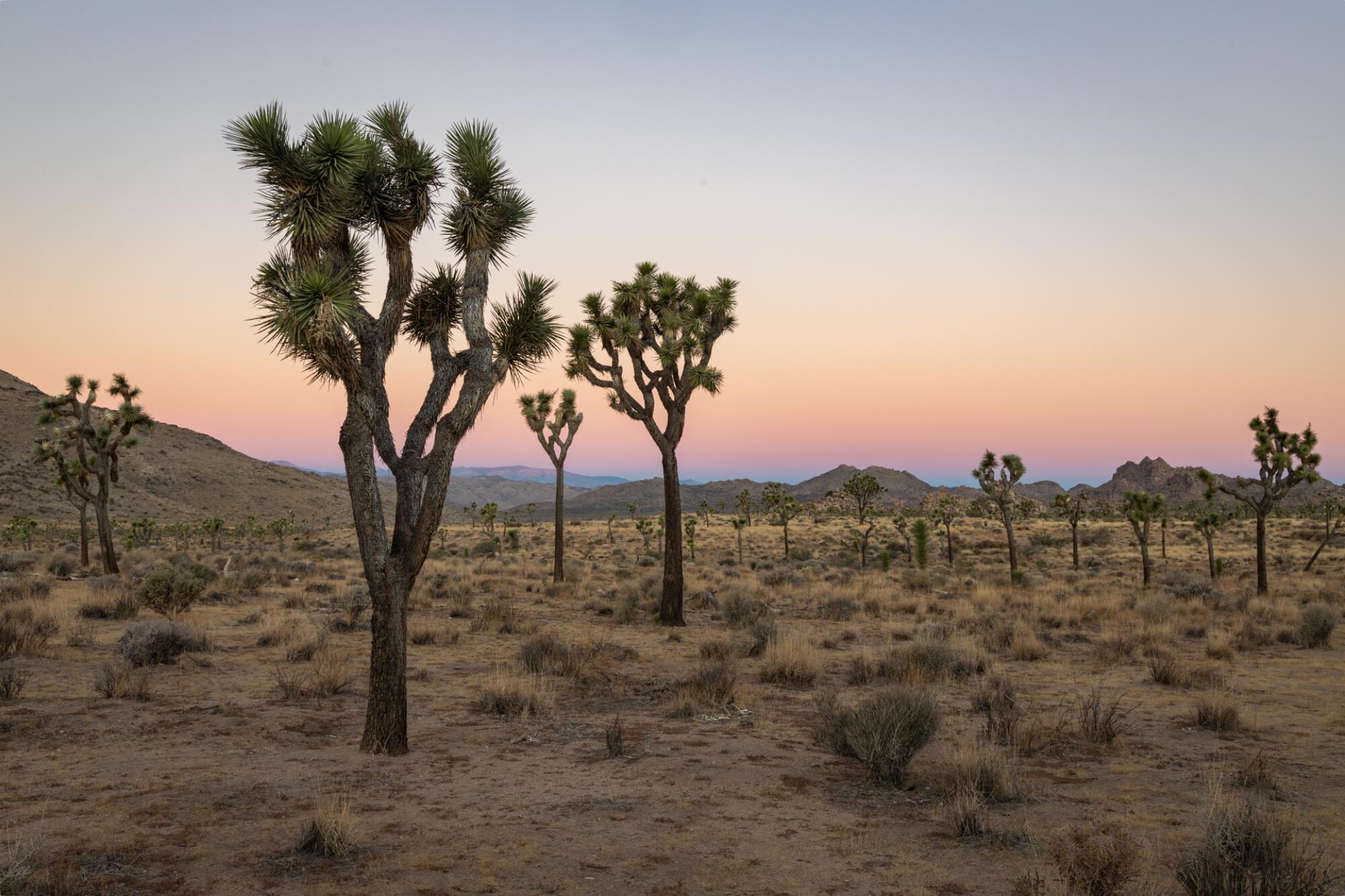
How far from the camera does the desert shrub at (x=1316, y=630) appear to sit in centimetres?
1631

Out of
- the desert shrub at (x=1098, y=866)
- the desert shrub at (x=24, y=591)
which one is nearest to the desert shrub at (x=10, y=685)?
the desert shrub at (x=24, y=591)

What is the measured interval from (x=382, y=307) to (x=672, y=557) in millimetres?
12560

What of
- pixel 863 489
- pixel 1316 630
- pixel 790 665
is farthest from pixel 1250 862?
pixel 863 489

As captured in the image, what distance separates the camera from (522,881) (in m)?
5.80

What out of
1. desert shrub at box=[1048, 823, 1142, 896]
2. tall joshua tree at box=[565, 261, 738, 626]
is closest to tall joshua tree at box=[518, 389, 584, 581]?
tall joshua tree at box=[565, 261, 738, 626]

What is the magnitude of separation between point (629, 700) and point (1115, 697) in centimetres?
776

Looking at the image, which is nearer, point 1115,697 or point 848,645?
point 1115,697

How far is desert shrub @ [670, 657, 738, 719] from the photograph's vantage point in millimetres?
11148

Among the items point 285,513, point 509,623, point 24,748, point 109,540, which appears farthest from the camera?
point 285,513

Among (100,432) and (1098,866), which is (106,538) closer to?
(100,432)

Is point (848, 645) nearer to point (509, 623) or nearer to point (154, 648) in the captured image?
point (509, 623)

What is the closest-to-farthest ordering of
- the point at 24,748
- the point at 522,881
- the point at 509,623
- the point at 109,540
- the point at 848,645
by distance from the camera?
the point at 522,881
the point at 24,748
the point at 848,645
the point at 509,623
the point at 109,540

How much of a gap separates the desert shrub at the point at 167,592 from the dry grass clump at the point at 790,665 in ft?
47.0

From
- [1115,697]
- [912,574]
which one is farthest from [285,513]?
[1115,697]
